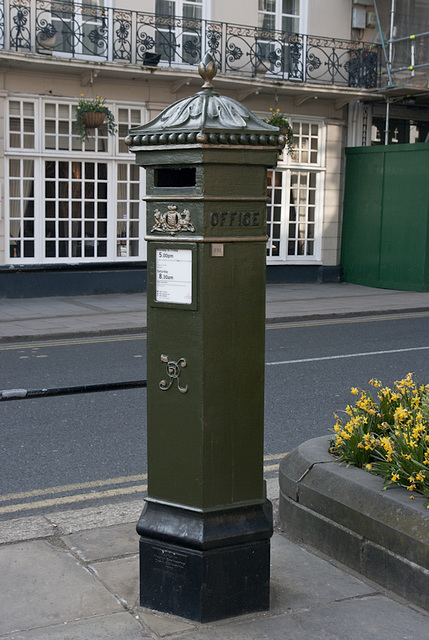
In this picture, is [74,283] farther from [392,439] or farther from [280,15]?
[392,439]

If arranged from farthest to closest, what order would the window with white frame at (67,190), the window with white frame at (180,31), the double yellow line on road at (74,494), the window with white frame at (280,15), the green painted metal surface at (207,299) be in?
the window with white frame at (280,15), the window with white frame at (180,31), the window with white frame at (67,190), the double yellow line on road at (74,494), the green painted metal surface at (207,299)

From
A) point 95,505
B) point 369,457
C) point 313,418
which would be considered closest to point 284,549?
point 369,457

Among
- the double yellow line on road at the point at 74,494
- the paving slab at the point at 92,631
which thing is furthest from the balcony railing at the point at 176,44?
the paving slab at the point at 92,631

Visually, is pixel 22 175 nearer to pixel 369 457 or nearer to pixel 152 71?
pixel 152 71

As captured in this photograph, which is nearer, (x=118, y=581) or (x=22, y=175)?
(x=118, y=581)

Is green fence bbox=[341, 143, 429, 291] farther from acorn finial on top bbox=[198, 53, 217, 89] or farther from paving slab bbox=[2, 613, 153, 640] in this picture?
paving slab bbox=[2, 613, 153, 640]

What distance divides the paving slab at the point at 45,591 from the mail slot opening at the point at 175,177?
1888 millimetres

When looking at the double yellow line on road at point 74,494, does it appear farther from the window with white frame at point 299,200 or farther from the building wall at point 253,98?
the window with white frame at point 299,200

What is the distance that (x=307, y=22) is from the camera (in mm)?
19188

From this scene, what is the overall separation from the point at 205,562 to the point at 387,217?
16.9 meters

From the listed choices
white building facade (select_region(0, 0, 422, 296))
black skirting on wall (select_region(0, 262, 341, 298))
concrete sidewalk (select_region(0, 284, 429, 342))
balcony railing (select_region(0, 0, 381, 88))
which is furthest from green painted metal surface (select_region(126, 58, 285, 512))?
balcony railing (select_region(0, 0, 381, 88))

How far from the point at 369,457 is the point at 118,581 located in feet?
4.93

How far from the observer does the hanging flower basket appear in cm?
1616

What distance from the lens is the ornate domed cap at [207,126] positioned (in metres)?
3.32
